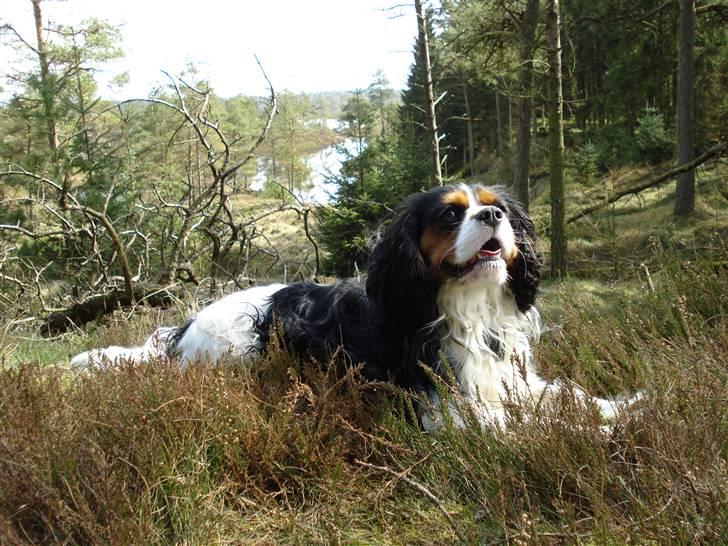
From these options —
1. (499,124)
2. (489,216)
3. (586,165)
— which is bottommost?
(586,165)

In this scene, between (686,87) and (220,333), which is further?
(686,87)

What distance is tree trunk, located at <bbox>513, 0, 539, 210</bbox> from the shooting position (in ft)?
41.5

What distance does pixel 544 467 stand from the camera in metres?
2.51

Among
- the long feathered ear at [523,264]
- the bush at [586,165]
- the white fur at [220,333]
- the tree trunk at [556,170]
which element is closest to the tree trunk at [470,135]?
the bush at [586,165]

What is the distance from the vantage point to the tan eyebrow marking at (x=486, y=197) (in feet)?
12.1

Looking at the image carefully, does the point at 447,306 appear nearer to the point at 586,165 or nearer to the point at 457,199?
the point at 457,199

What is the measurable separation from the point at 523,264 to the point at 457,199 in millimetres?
649

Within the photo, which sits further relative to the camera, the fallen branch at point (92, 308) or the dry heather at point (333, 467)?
the fallen branch at point (92, 308)

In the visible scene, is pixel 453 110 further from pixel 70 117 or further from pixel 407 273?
pixel 407 273

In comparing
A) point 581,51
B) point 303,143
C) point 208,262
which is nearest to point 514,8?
point 208,262

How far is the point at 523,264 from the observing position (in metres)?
3.78

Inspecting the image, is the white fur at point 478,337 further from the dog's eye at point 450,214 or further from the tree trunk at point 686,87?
the tree trunk at point 686,87

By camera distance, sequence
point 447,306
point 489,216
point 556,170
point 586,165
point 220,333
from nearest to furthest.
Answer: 1. point 489,216
2. point 447,306
3. point 220,333
4. point 556,170
5. point 586,165

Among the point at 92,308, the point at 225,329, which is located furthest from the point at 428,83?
the point at 225,329
